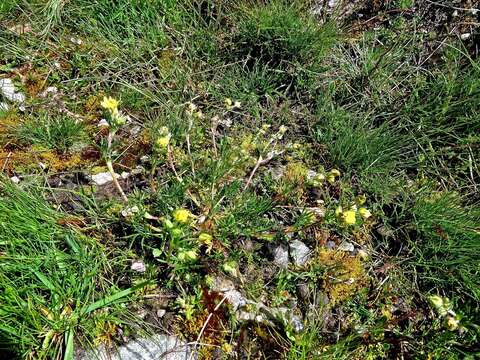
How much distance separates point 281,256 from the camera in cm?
219

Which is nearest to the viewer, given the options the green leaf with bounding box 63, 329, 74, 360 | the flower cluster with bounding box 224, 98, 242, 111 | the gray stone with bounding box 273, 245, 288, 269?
the green leaf with bounding box 63, 329, 74, 360

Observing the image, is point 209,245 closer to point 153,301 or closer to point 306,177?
point 153,301

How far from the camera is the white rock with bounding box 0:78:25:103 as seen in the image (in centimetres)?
257

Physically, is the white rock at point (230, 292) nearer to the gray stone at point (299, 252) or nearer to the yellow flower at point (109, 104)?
the gray stone at point (299, 252)

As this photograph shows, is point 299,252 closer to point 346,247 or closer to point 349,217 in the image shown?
point 346,247

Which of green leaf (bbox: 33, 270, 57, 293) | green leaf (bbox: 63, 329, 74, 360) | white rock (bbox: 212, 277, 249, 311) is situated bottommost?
green leaf (bbox: 63, 329, 74, 360)

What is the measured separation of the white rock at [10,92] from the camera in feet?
8.45

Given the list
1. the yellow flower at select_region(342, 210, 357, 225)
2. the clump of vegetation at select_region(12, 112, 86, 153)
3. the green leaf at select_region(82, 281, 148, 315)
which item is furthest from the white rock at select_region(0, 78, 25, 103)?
the yellow flower at select_region(342, 210, 357, 225)

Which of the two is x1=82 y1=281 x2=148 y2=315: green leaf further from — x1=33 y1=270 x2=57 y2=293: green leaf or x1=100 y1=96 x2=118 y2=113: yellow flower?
x1=100 y1=96 x2=118 y2=113: yellow flower

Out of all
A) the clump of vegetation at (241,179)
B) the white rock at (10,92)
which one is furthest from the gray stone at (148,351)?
the white rock at (10,92)

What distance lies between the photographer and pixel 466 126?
8.64 feet

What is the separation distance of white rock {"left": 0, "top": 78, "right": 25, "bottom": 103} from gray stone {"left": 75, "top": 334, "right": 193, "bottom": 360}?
162 cm

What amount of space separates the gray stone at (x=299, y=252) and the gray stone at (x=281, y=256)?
0.04 m

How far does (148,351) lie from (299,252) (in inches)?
34.9
